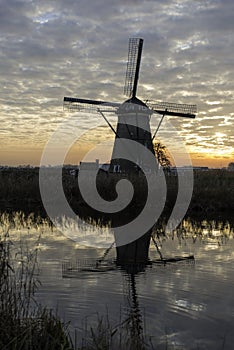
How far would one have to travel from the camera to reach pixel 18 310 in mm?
4152

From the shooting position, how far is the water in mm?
4699

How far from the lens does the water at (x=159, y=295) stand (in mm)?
4699

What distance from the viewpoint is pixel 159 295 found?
6.01 meters

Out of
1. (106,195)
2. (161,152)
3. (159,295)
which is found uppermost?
(161,152)

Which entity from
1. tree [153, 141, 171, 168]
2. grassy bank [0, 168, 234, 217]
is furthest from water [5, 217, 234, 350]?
tree [153, 141, 171, 168]

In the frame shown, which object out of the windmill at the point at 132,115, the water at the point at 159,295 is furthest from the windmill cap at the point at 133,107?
the water at the point at 159,295

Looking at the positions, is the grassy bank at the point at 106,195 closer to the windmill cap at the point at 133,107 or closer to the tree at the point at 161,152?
Result: the windmill cap at the point at 133,107

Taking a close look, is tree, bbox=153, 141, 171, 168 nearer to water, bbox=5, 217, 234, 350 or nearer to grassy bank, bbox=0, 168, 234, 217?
grassy bank, bbox=0, 168, 234, 217

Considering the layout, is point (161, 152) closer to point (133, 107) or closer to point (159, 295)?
point (133, 107)

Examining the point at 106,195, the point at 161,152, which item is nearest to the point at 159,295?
the point at 106,195

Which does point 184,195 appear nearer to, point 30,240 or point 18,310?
point 30,240

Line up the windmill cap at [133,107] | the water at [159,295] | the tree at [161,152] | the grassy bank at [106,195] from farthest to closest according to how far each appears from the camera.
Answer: the tree at [161,152], the windmill cap at [133,107], the grassy bank at [106,195], the water at [159,295]

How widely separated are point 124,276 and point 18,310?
3082 millimetres

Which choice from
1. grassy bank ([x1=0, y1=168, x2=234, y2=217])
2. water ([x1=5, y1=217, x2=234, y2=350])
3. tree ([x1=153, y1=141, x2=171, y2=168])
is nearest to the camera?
water ([x1=5, y1=217, x2=234, y2=350])
